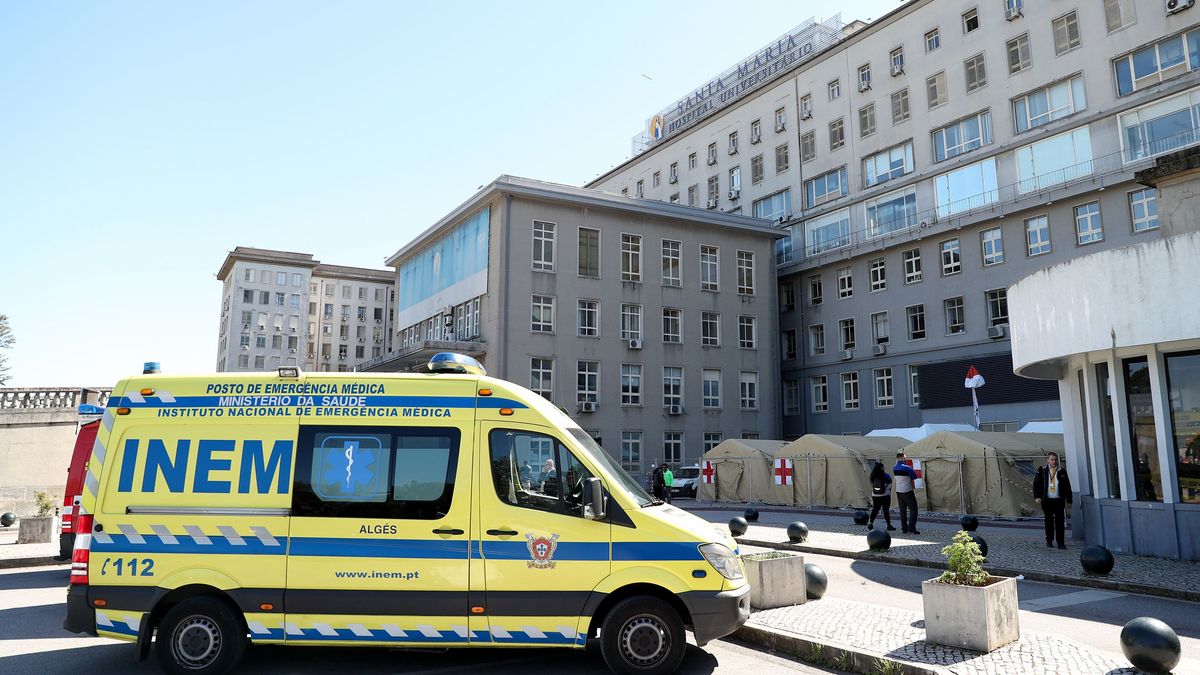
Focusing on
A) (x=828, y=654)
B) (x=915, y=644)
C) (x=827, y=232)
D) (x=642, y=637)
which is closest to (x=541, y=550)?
(x=642, y=637)

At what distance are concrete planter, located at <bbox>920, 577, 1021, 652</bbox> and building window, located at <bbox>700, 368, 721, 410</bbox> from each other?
118 feet

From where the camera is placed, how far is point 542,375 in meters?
39.1

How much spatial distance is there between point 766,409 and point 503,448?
39.8 m

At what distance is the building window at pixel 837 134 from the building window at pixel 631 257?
12.7 m

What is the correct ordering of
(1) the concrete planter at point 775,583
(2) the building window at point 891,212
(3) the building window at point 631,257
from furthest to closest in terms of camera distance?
(3) the building window at point 631,257, (2) the building window at point 891,212, (1) the concrete planter at point 775,583

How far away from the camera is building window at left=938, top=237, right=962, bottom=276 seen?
124 feet

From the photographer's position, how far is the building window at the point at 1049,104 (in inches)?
1313

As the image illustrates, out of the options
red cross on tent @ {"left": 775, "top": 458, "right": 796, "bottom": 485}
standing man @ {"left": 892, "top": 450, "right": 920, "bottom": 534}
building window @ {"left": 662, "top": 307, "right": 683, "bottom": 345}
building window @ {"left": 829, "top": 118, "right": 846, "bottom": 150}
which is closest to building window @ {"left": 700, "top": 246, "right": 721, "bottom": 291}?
building window @ {"left": 662, "top": 307, "right": 683, "bottom": 345}

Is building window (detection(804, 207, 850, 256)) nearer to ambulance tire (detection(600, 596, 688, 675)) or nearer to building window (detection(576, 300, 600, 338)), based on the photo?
building window (detection(576, 300, 600, 338))

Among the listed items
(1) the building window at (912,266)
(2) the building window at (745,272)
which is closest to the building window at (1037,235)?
(1) the building window at (912,266)

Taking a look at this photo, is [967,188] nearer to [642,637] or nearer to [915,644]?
[915,644]

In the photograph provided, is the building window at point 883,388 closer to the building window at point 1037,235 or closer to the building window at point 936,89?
the building window at point 1037,235

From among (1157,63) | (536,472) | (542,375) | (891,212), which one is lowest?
(536,472)

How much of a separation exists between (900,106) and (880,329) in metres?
11.8
